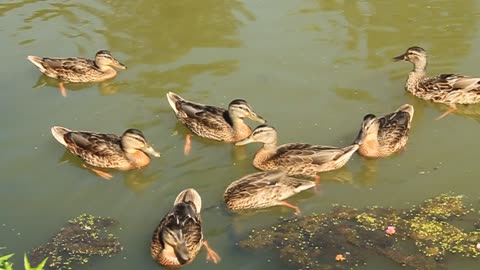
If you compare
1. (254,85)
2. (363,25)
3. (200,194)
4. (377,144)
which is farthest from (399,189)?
(363,25)

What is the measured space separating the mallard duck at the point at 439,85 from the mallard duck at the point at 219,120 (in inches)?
109

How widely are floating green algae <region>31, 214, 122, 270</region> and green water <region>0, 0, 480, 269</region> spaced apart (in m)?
0.16

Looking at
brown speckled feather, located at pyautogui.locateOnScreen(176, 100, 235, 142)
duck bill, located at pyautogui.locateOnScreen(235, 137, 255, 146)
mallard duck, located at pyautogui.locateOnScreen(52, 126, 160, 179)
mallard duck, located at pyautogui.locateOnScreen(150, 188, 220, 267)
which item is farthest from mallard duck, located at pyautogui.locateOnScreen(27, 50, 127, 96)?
mallard duck, located at pyautogui.locateOnScreen(150, 188, 220, 267)

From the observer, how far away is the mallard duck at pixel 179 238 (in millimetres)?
7257

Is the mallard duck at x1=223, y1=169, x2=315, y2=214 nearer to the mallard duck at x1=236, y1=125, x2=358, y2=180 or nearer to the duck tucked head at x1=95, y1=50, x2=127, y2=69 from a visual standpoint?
the mallard duck at x1=236, y1=125, x2=358, y2=180

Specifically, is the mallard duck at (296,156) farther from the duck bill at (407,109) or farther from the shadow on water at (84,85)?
the shadow on water at (84,85)

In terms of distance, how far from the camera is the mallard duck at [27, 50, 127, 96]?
444 inches

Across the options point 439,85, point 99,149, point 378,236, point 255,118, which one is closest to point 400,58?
point 439,85

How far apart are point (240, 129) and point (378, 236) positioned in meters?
2.84

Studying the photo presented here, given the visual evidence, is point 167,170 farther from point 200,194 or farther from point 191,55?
point 191,55

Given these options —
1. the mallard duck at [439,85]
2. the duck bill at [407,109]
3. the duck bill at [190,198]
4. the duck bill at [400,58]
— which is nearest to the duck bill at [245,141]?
the duck bill at [190,198]

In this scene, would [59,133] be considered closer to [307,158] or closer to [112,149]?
[112,149]

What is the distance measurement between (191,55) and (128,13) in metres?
2.52

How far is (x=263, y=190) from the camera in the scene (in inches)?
324
